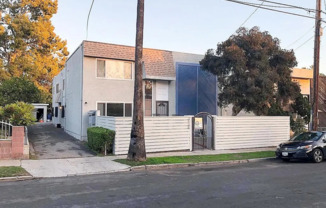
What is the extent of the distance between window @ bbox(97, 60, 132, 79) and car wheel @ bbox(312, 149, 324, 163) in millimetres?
12054

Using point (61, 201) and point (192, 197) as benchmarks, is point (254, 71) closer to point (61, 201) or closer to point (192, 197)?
point (192, 197)

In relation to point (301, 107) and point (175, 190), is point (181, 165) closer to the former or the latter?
point (175, 190)

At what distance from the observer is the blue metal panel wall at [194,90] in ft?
70.4

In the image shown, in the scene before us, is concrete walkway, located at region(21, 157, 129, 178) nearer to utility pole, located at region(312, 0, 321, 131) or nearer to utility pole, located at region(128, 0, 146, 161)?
utility pole, located at region(128, 0, 146, 161)

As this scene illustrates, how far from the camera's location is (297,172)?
1041 cm

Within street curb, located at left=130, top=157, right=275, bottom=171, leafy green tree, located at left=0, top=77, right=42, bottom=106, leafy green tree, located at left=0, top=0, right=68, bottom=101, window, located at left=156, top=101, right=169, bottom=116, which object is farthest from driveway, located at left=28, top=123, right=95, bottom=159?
leafy green tree, located at left=0, top=0, right=68, bottom=101

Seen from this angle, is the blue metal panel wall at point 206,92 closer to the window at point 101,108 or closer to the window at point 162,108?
the window at point 162,108

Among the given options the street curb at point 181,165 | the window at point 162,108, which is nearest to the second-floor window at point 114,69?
the window at point 162,108

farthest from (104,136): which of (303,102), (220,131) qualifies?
(303,102)

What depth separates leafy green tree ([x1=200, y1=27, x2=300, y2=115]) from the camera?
1756 centimetres

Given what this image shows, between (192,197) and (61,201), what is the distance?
2.93 meters

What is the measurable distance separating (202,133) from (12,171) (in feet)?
33.7

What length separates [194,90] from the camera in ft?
72.6

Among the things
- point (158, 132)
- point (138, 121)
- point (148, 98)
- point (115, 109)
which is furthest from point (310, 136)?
point (115, 109)
